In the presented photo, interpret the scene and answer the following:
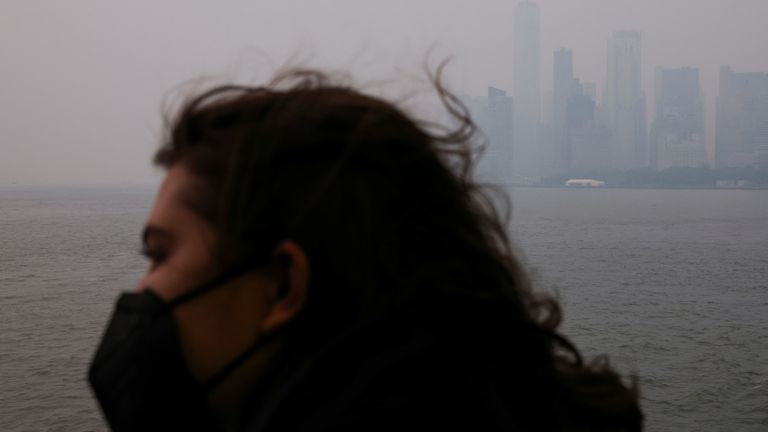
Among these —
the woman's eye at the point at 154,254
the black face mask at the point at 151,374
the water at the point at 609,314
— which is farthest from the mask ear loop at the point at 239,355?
the water at the point at 609,314

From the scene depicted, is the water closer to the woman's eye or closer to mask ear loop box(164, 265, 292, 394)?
mask ear loop box(164, 265, 292, 394)

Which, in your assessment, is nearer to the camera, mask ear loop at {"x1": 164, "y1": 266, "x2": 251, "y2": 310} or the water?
mask ear loop at {"x1": 164, "y1": 266, "x2": 251, "y2": 310}

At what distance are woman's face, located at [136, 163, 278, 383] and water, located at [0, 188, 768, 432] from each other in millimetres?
1034

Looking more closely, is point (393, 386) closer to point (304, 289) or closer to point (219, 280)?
point (304, 289)

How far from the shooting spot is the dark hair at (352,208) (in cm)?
170

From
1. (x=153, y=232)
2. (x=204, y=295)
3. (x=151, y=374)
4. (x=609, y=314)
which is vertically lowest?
(x=609, y=314)

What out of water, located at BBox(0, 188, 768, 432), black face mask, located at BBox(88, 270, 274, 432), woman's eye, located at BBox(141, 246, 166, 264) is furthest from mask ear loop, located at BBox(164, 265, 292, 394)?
water, located at BBox(0, 188, 768, 432)

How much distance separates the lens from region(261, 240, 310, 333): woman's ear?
1.67m

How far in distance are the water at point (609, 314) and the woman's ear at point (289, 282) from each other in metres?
0.97

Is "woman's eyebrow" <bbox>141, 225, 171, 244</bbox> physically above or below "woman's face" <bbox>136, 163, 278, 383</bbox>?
above

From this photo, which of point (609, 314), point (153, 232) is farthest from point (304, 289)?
point (609, 314)

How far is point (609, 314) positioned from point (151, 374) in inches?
996

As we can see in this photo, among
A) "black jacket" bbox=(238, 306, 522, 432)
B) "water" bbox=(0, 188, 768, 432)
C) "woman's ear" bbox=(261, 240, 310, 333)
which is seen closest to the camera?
"black jacket" bbox=(238, 306, 522, 432)

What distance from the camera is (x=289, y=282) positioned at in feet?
5.58
